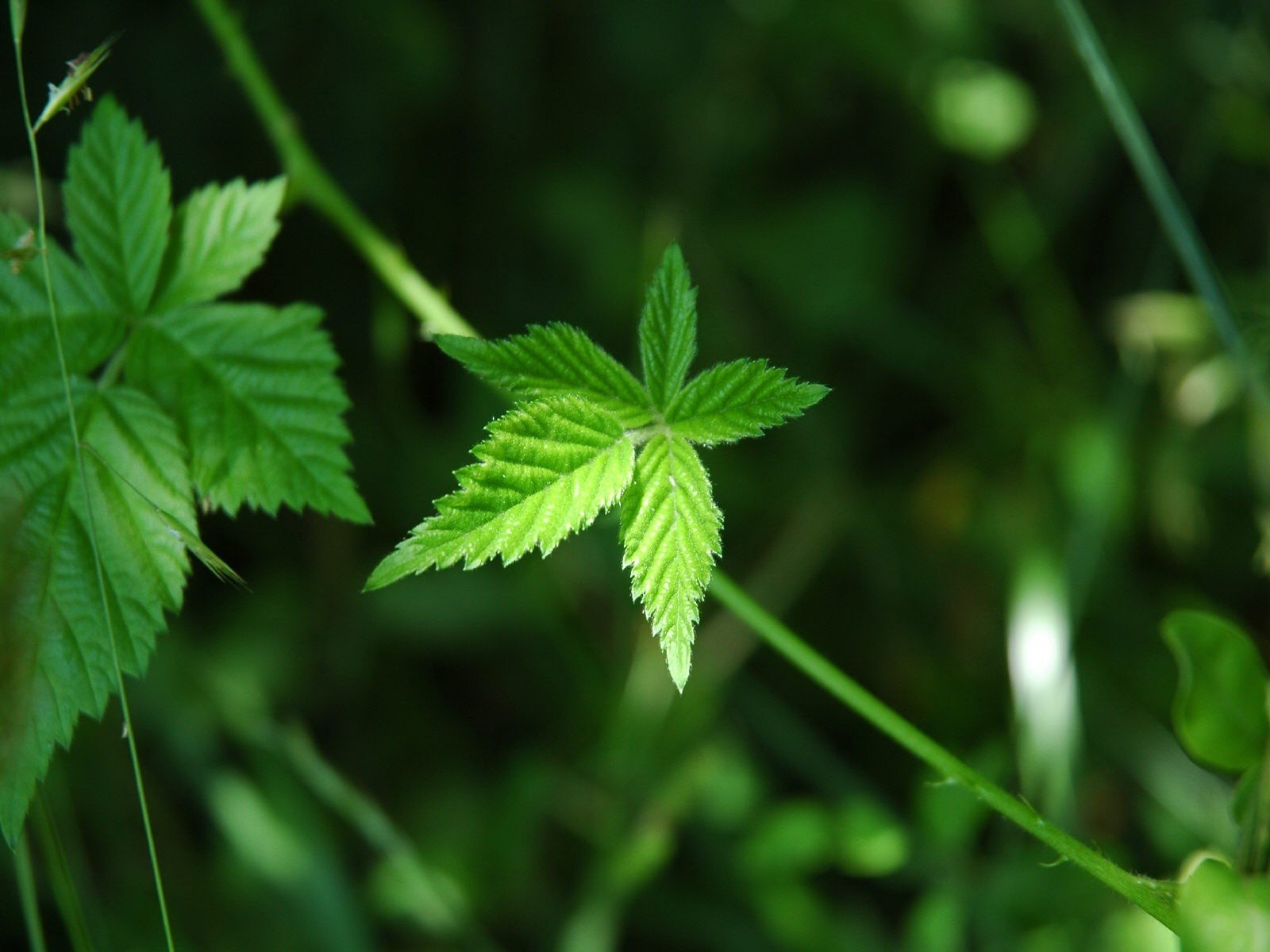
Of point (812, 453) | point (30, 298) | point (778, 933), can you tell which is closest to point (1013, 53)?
point (812, 453)

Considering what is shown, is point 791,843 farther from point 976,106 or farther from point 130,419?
point 976,106

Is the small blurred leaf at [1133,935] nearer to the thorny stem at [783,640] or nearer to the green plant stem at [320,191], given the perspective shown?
the thorny stem at [783,640]

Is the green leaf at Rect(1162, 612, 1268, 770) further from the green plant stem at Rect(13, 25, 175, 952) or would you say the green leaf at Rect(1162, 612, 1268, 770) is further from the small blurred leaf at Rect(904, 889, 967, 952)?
the green plant stem at Rect(13, 25, 175, 952)

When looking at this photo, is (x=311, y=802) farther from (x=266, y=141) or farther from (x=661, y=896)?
(x=266, y=141)

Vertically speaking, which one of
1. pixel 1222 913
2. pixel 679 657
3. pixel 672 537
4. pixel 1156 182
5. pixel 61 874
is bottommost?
pixel 61 874

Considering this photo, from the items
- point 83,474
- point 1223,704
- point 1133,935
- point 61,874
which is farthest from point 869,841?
point 83,474
